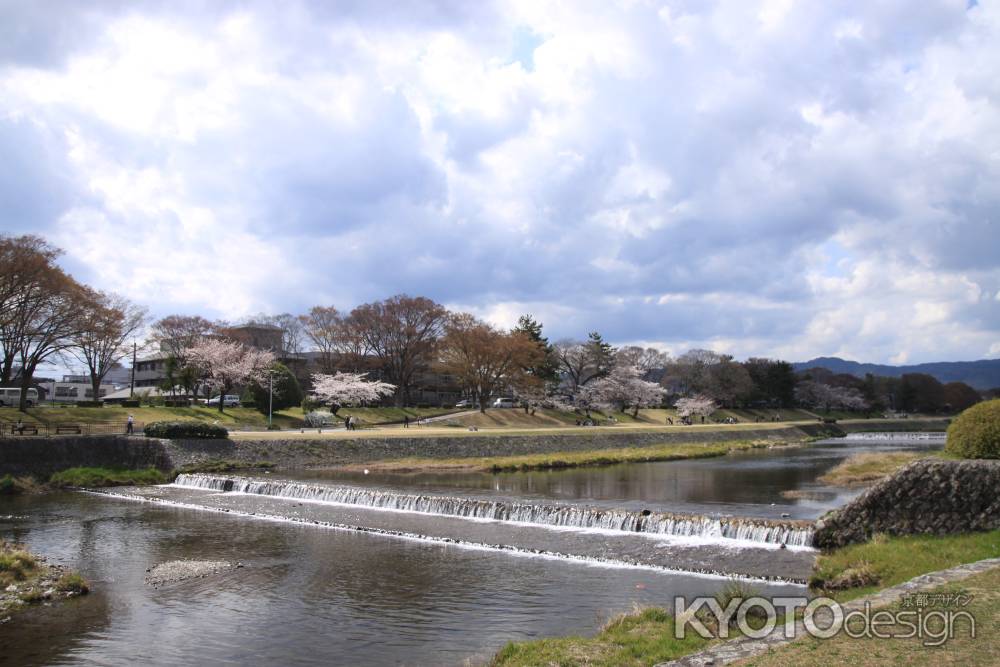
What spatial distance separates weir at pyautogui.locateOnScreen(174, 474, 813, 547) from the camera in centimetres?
2016

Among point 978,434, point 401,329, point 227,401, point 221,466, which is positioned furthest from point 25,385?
point 978,434

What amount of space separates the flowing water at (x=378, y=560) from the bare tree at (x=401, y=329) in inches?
1956

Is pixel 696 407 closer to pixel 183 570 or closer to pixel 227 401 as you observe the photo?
pixel 227 401

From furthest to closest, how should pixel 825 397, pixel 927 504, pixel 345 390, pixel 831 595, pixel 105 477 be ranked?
pixel 825 397
pixel 345 390
pixel 105 477
pixel 927 504
pixel 831 595

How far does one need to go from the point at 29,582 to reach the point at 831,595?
1739cm

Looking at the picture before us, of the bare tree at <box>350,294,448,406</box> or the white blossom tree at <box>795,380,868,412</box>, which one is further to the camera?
the white blossom tree at <box>795,380,868,412</box>

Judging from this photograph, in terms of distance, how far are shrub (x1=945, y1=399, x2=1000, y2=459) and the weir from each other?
4412 millimetres

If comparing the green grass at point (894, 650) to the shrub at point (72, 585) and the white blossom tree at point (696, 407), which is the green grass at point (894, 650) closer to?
the shrub at point (72, 585)

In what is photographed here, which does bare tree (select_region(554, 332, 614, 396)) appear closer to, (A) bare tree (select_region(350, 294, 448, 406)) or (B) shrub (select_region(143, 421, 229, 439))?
(A) bare tree (select_region(350, 294, 448, 406))

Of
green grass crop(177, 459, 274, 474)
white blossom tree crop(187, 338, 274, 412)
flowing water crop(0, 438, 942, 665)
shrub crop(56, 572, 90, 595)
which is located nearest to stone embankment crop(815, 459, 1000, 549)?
flowing water crop(0, 438, 942, 665)

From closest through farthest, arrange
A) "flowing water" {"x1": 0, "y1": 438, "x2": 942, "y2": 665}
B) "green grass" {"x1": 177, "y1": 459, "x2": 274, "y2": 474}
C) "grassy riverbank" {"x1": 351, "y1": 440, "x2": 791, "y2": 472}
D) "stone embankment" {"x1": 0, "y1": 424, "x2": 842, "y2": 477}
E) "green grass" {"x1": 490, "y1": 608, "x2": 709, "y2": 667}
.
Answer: "green grass" {"x1": 490, "y1": 608, "x2": 709, "y2": 667} → "flowing water" {"x1": 0, "y1": 438, "x2": 942, "y2": 665} → "stone embankment" {"x1": 0, "y1": 424, "x2": 842, "y2": 477} → "green grass" {"x1": 177, "y1": 459, "x2": 274, "y2": 474} → "grassy riverbank" {"x1": 351, "y1": 440, "x2": 791, "y2": 472}

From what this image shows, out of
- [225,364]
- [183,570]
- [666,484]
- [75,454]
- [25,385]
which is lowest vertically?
[666,484]

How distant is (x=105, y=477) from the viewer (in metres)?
36.4

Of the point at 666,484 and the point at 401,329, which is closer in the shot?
the point at 666,484
